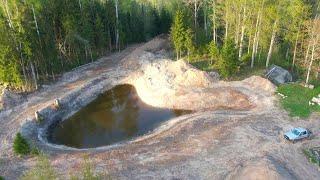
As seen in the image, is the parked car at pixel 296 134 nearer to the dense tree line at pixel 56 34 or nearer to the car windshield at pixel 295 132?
the car windshield at pixel 295 132

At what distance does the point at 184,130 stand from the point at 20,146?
19.0 metres

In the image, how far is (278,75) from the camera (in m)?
58.7

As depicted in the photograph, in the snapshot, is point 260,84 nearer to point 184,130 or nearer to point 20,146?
point 184,130

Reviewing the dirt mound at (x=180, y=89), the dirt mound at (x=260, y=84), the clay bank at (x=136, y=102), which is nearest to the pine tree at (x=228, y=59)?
the clay bank at (x=136, y=102)

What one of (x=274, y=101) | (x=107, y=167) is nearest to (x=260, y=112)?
(x=274, y=101)

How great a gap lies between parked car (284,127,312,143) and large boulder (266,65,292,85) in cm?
1402

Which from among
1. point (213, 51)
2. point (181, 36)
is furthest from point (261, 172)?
point (181, 36)

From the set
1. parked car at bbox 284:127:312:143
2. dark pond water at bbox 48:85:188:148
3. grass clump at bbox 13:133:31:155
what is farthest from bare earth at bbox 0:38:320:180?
dark pond water at bbox 48:85:188:148

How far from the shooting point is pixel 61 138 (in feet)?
166

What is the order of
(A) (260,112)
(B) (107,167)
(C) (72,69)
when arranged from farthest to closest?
1. (C) (72,69)
2. (A) (260,112)
3. (B) (107,167)

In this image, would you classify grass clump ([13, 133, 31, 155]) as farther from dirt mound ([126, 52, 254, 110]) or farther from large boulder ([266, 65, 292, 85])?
large boulder ([266, 65, 292, 85])

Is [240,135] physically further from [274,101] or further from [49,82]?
[49,82]

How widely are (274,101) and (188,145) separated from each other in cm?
1506

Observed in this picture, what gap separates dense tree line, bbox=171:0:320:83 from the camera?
56969 mm
